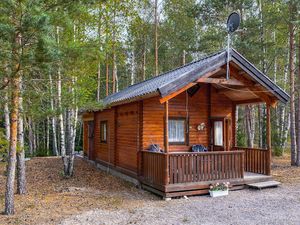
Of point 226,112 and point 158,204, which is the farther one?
point 226,112

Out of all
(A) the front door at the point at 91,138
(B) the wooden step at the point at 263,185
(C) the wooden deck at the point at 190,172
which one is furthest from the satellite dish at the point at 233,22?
(A) the front door at the point at 91,138

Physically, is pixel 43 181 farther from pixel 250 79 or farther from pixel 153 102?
pixel 250 79

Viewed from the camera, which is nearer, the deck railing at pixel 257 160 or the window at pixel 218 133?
the deck railing at pixel 257 160

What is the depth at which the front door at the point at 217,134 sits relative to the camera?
34.3 ft

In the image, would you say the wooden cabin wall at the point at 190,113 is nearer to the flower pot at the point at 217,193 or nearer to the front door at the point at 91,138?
the flower pot at the point at 217,193

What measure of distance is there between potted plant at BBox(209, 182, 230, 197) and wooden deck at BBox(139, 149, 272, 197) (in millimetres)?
158

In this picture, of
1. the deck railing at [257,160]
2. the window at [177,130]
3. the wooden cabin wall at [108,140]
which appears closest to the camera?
the deck railing at [257,160]

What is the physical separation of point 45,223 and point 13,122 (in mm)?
2075

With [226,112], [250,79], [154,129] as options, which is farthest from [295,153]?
[154,129]

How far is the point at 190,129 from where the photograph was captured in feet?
33.2

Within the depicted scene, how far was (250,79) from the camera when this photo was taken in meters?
8.90

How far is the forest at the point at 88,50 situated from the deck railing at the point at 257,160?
3.75m

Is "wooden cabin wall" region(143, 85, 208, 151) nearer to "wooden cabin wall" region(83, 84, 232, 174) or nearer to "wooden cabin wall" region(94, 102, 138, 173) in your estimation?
"wooden cabin wall" region(83, 84, 232, 174)

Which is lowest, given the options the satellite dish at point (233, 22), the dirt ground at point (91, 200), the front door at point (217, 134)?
the dirt ground at point (91, 200)
